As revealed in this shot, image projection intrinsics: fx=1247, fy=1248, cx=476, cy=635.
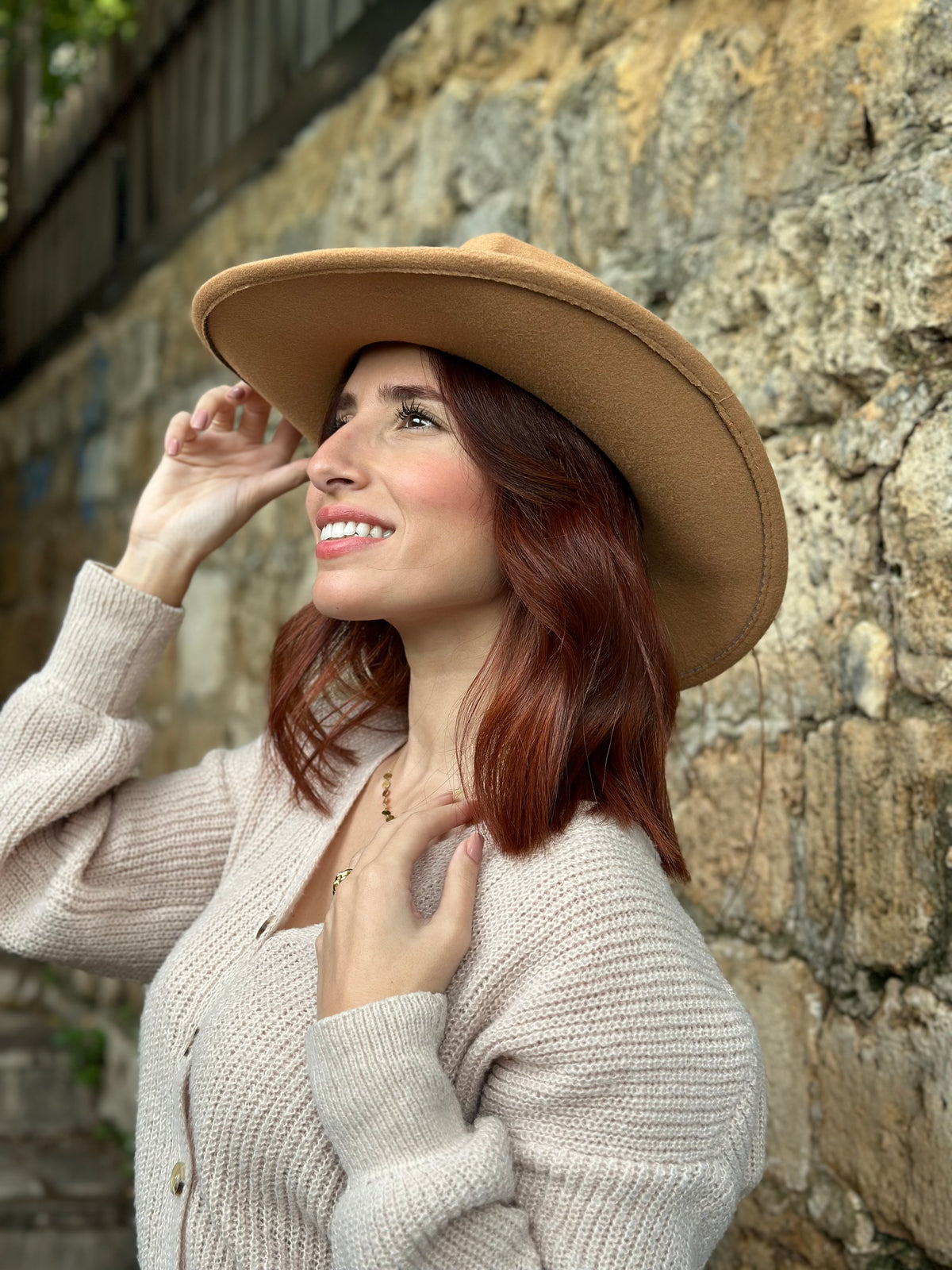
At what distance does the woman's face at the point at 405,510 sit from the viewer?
1.50 meters

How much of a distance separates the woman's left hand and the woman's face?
0.29 metres

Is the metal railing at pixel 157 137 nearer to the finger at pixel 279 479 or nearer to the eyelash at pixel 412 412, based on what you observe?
the finger at pixel 279 479

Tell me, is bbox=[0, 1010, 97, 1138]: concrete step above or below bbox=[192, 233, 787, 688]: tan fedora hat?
below

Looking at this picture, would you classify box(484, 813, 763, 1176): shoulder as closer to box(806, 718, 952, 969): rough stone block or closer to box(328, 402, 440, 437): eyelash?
box(806, 718, 952, 969): rough stone block

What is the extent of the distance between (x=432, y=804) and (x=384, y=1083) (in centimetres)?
41

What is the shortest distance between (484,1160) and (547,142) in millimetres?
2037

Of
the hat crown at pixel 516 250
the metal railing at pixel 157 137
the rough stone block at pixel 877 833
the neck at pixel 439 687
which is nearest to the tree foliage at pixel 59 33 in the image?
the metal railing at pixel 157 137

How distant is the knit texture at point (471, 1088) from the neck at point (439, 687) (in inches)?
5.1

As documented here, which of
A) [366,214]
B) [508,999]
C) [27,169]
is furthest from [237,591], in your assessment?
[27,169]

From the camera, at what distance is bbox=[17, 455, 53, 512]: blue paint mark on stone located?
6188mm

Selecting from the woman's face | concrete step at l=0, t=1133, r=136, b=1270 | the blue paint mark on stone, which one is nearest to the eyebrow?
the woman's face

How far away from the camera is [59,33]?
6.84 meters

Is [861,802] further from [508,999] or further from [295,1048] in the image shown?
[295,1048]

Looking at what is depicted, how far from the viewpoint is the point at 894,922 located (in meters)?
1.69
